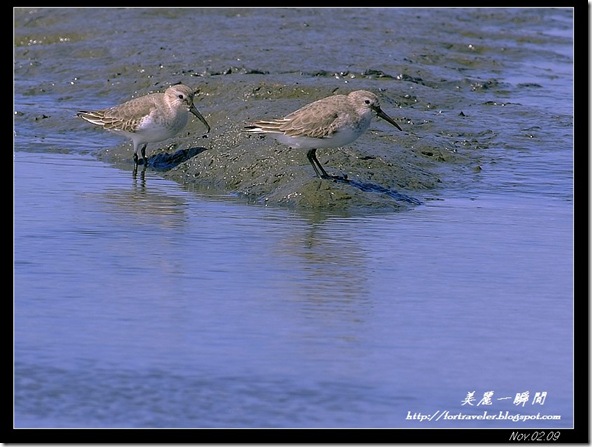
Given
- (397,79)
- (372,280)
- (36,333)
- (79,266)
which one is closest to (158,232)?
(79,266)

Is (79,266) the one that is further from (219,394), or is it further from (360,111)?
(360,111)

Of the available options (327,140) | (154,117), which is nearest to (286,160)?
(327,140)

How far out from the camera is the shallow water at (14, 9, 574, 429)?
7375 mm

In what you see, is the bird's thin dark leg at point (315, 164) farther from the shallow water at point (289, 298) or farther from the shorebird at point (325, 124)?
the shallow water at point (289, 298)

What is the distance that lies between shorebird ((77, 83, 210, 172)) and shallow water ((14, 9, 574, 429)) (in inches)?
19.5

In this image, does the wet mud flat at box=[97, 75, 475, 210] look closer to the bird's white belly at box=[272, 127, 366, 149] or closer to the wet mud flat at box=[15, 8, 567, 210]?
the wet mud flat at box=[15, 8, 567, 210]

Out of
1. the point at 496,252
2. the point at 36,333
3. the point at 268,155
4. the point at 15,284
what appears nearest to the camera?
the point at 36,333

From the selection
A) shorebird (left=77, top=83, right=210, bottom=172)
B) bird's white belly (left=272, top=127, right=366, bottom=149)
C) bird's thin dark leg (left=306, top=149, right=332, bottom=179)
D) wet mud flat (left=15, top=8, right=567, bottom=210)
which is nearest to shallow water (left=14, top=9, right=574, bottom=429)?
wet mud flat (left=15, top=8, right=567, bottom=210)

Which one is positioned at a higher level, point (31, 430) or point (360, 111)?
point (360, 111)

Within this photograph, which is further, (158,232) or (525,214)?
(525,214)

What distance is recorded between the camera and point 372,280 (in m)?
9.85

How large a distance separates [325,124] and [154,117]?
9.54 feet

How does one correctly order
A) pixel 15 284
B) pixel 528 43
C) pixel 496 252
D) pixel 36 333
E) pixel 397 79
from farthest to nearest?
pixel 528 43, pixel 397 79, pixel 496 252, pixel 15 284, pixel 36 333

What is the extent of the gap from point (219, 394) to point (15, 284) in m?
2.67
